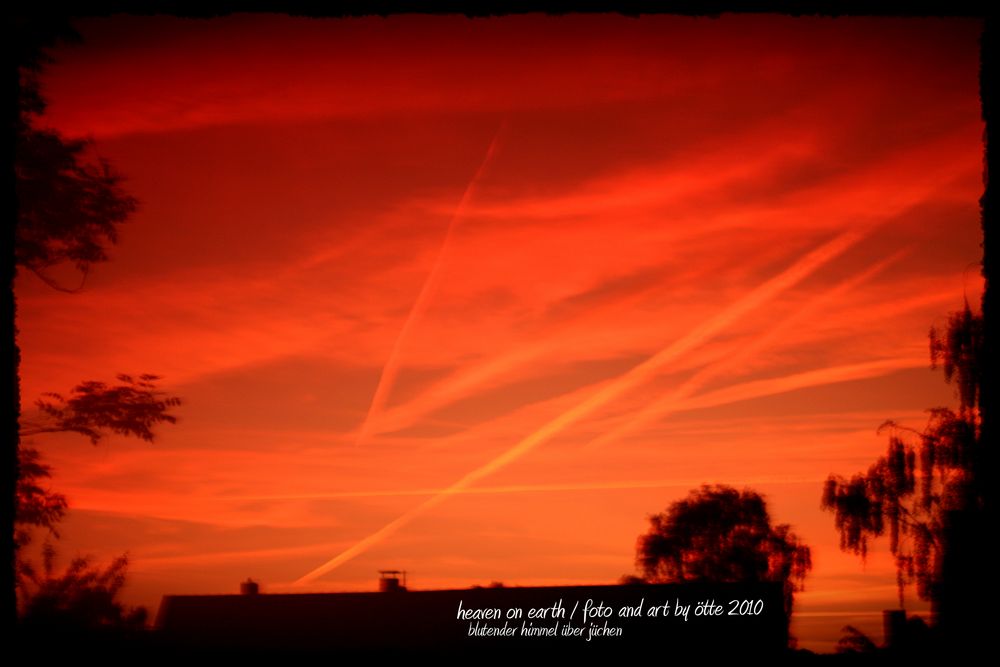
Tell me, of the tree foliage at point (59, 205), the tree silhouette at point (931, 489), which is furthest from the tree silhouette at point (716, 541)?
the tree foliage at point (59, 205)

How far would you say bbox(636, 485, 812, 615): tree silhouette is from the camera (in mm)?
25703

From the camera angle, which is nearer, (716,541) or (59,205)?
(59,205)

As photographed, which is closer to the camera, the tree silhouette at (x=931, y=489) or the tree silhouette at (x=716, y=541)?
the tree silhouette at (x=931, y=489)

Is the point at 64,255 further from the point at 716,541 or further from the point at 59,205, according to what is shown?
the point at 716,541

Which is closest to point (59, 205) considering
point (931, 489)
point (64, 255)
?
point (64, 255)

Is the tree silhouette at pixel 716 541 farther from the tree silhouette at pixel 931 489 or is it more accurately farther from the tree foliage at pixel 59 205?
the tree foliage at pixel 59 205

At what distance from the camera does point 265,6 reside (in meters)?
4.68

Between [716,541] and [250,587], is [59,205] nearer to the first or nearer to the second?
[250,587]

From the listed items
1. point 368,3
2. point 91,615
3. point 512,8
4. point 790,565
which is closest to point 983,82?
point 512,8

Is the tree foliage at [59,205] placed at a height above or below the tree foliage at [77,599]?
above

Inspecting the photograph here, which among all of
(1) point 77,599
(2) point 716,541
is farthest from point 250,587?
(2) point 716,541

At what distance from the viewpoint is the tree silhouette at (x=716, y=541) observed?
84.3 ft

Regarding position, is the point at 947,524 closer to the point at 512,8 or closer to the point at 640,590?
the point at 640,590

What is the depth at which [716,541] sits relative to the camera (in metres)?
27.0
